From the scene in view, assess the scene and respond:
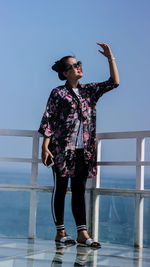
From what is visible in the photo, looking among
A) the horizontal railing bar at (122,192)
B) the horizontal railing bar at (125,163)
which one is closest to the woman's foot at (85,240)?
the horizontal railing bar at (122,192)

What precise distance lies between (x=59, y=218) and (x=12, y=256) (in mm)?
779

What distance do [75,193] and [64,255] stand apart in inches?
27.3

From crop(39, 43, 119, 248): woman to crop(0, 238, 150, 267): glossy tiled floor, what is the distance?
10.5 inches

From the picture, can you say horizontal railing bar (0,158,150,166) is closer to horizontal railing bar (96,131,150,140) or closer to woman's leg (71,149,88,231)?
horizontal railing bar (96,131,150,140)

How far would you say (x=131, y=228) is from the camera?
3859 millimetres

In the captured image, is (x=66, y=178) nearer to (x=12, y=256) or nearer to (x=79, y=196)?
(x=79, y=196)

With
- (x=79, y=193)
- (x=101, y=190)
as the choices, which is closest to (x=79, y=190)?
(x=79, y=193)

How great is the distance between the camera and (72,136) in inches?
142

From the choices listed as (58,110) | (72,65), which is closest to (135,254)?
(58,110)

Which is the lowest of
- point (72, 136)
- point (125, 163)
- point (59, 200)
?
point (59, 200)

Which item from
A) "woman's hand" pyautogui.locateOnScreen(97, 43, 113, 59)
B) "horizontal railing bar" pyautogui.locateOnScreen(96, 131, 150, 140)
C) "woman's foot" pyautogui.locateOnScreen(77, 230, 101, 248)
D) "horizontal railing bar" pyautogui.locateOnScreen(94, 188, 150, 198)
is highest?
"woman's hand" pyautogui.locateOnScreen(97, 43, 113, 59)

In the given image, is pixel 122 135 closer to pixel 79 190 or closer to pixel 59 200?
pixel 79 190

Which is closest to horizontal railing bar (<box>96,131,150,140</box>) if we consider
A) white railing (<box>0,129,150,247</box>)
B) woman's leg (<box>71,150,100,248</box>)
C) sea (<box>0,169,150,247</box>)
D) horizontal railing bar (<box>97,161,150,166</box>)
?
white railing (<box>0,129,150,247</box>)

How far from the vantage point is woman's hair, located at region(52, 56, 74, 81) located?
3.75m
